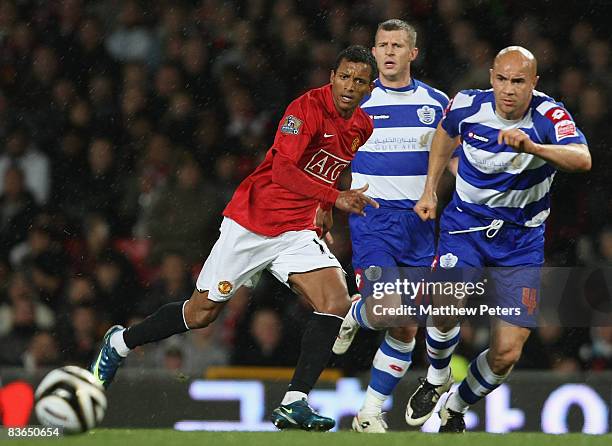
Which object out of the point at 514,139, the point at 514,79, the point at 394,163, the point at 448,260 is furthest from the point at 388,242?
the point at 514,139

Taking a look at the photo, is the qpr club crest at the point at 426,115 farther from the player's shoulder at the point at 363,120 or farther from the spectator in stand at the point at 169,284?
the spectator in stand at the point at 169,284

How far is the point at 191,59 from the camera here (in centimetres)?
983

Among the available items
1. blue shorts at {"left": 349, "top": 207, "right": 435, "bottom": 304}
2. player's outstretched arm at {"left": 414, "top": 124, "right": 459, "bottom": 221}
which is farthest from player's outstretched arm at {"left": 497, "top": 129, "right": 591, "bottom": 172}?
blue shorts at {"left": 349, "top": 207, "right": 435, "bottom": 304}

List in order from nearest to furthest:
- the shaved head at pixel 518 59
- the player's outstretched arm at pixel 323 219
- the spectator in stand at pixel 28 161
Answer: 1. the shaved head at pixel 518 59
2. the player's outstretched arm at pixel 323 219
3. the spectator in stand at pixel 28 161

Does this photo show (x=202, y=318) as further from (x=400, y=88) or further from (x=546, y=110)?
(x=546, y=110)

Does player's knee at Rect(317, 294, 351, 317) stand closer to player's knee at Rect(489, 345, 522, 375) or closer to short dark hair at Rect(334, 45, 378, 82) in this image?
player's knee at Rect(489, 345, 522, 375)

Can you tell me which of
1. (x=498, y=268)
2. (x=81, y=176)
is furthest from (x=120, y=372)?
(x=498, y=268)

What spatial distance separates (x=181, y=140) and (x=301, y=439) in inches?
174

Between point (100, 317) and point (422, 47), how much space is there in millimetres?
3077

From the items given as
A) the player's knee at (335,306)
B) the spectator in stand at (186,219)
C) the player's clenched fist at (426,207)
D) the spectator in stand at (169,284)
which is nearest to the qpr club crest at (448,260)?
the player's clenched fist at (426,207)

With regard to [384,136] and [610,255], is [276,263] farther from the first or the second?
[610,255]

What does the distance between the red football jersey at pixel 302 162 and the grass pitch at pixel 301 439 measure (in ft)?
3.37

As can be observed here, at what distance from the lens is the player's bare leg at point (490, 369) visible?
6305 millimetres

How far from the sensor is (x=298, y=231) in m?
6.16
